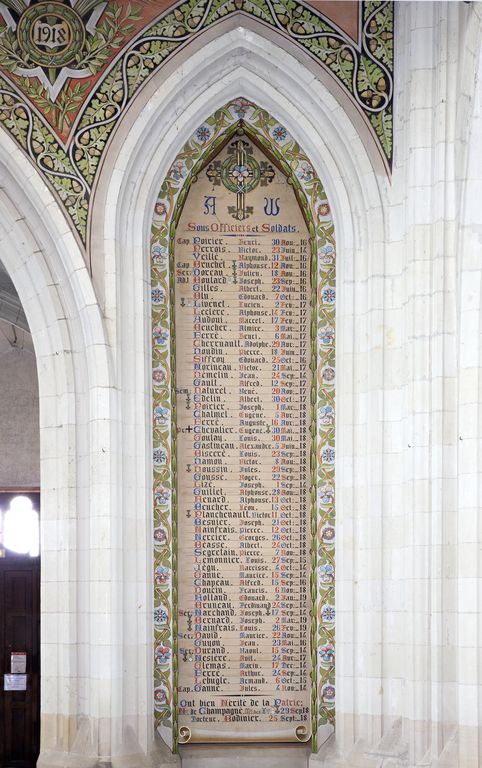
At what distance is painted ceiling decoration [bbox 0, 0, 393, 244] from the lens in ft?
24.0

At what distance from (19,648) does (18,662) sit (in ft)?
0.38

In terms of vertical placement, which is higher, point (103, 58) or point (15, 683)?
point (103, 58)

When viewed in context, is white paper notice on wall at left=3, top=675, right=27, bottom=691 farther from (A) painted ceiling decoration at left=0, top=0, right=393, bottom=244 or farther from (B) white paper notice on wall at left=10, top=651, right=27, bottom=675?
(A) painted ceiling decoration at left=0, top=0, right=393, bottom=244

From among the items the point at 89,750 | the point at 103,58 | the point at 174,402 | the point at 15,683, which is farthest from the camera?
the point at 15,683

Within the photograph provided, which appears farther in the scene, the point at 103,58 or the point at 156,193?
the point at 156,193

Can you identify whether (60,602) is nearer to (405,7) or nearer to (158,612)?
(158,612)

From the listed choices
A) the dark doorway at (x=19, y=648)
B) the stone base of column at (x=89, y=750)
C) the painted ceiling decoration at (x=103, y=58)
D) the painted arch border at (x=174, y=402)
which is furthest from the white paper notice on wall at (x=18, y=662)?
the painted ceiling decoration at (x=103, y=58)

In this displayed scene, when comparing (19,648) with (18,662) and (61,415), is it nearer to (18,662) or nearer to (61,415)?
(18,662)

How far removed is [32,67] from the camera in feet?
24.1

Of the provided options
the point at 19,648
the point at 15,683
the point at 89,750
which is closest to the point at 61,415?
the point at 89,750

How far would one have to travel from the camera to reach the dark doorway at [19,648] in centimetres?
1131

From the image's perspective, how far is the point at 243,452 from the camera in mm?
7531

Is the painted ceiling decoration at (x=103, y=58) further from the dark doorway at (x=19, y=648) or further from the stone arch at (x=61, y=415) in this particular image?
the dark doorway at (x=19, y=648)

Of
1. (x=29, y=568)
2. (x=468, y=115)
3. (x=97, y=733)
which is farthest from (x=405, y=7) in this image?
(x=29, y=568)
